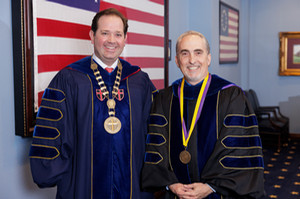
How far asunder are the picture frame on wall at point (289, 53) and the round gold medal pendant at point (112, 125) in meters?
6.51

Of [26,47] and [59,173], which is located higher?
[26,47]

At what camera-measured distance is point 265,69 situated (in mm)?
8039

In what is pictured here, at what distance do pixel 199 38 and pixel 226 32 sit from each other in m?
4.42

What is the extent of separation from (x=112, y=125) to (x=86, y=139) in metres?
0.18

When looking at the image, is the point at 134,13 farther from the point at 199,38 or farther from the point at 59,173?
the point at 59,173

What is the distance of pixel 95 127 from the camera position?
2.15m

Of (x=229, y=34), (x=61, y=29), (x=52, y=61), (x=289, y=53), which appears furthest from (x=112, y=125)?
(x=289, y=53)

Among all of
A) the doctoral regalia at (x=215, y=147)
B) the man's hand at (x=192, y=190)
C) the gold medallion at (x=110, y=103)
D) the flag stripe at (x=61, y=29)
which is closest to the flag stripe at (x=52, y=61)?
the flag stripe at (x=61, y=29)

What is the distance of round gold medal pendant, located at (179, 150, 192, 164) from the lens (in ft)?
7.14

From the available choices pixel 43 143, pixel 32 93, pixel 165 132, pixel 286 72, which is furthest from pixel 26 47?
pixel 286 72

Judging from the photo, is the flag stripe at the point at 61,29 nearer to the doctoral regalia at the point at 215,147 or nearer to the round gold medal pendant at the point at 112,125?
the round gold medal pendant at the point at 112,125

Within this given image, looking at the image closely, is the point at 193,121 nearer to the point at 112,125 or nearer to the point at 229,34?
the point at 112,125

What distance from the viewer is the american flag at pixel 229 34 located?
20.1ft

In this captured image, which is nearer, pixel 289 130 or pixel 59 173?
pixel 59 173
